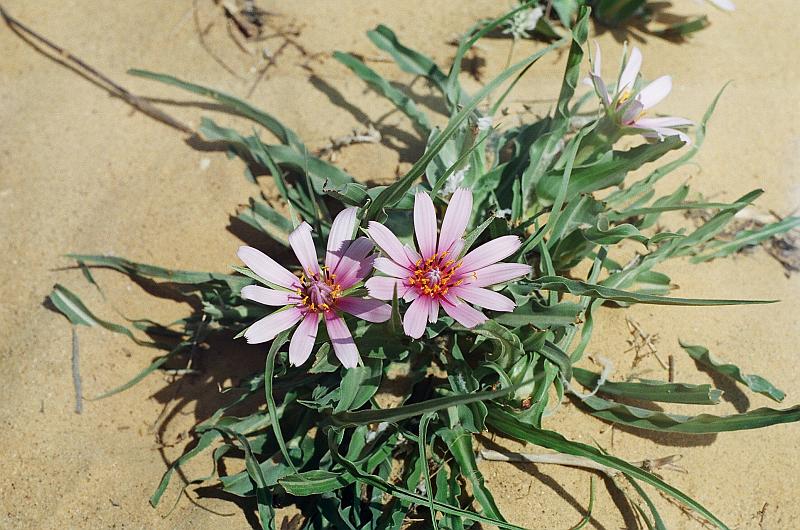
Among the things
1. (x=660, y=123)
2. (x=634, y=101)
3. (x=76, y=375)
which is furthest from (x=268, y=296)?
(x=660, y=123)

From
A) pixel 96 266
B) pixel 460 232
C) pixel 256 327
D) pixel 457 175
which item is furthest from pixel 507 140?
pixel 96 266

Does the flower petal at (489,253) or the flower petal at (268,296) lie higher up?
the flower petal at (489,253)

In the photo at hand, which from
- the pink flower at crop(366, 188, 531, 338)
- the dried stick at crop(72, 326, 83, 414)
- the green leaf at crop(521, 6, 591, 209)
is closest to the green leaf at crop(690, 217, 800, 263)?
the green leaf at crop(521, 6, 591, 209)

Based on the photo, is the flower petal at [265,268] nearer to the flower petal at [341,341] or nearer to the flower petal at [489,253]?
the flower petal at [341,341]

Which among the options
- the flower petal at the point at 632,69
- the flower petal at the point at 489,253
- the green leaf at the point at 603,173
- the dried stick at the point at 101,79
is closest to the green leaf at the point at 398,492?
the flower petal at the point at 489,253

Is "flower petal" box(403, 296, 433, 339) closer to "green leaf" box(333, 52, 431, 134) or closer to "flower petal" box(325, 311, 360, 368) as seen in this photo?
"flower petal" box(325, 311, 360, 368)

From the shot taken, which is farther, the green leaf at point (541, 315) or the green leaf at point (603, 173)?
the green leaf at point (603, 173)

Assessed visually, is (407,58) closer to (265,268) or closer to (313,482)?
(265,268)
